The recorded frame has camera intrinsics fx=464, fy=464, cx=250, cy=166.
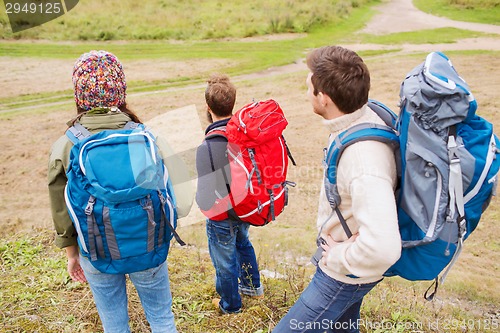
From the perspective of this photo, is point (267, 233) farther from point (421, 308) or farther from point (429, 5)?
point (429, 5)

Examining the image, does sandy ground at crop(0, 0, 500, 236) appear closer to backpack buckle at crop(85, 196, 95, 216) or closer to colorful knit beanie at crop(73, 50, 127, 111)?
colorful knit beanie at crop(73, 50, 127, 111)

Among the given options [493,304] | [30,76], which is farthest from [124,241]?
[30,76]

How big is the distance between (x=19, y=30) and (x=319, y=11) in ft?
41.6

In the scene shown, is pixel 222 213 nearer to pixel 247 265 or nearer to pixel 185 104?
pixel 247 265

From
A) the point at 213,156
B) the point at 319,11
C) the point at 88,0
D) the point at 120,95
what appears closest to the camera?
the point at 120,95

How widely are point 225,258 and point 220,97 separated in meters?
1.06

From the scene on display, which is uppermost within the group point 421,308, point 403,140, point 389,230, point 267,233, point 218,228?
point 403,140

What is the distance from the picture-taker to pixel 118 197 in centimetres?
208

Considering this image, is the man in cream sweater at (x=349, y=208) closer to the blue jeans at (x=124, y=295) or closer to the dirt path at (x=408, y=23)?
the blue jeans at (x=124, y=295)

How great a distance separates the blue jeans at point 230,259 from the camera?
9.98 ft

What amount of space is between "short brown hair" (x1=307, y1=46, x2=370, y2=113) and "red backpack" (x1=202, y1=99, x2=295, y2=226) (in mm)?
703

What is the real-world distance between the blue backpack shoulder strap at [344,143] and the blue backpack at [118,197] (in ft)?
2.56

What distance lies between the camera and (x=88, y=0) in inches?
906

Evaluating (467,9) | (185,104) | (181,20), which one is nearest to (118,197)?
(185,104)
